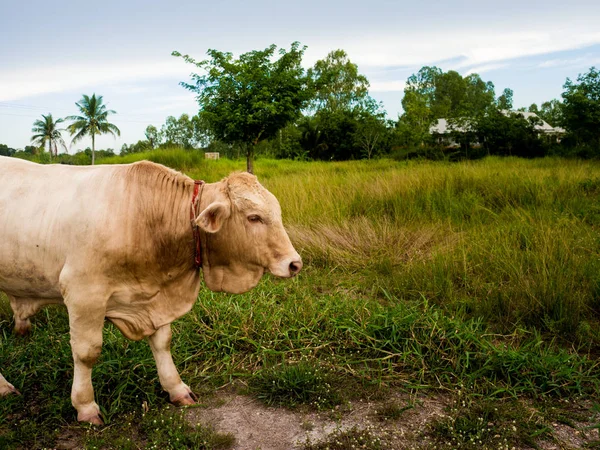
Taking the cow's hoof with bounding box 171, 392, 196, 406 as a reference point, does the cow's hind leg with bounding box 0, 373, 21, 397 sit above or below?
above

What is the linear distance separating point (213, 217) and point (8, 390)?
1.95m

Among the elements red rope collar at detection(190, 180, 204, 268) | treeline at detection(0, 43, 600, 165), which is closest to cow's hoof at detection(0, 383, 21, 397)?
red rope collar at detection(190, 180, 204, 268)

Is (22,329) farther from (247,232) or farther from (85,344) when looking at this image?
(247,232)

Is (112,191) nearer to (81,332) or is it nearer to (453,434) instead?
(81,332)

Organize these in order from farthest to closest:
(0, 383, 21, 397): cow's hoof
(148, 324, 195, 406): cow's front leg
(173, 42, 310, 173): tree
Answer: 1. (173, 42, 310, 173): tree
2. (0, 383, 21, 397): cow's hoof
3. (148, 324, 195, 406): cow's front leg

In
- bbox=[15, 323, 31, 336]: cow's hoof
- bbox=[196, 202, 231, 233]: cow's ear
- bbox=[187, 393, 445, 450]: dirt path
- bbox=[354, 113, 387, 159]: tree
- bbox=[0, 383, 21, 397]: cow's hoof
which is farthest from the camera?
bbox=[354, 113, 387, 159]: tree

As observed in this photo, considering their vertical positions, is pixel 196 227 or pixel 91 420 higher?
pixel 196 227

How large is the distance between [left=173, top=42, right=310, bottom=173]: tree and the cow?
12208 mm

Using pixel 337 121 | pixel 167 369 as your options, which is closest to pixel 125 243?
pixel 167 369

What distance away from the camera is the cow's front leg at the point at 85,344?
9.09ft

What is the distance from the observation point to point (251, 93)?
15.2m

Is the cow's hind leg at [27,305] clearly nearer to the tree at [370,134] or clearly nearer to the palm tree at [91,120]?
the tree at [370,134]

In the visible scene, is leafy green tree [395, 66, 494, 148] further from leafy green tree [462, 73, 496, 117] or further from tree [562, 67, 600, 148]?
tree [562, 67, 600, 148]

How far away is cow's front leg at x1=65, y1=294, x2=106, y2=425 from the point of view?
9.09 ft
